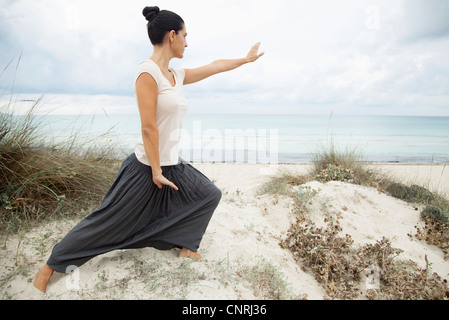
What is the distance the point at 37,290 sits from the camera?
2.47 metres

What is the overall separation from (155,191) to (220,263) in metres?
0.95

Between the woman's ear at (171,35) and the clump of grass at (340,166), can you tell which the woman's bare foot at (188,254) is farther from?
the clump of grass at (340,166)

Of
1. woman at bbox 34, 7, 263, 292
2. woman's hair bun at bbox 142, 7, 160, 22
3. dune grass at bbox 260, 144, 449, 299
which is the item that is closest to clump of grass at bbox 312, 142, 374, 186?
dune grass at bbox 260, 144, 449, 299

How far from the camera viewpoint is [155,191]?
8.77ft

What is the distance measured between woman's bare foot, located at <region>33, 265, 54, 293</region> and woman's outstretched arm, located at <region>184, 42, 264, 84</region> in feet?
7.04

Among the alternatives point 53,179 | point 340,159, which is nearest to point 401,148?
point 340,159

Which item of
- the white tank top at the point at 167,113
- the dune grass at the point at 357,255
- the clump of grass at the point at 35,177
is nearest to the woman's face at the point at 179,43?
the white tank top at the point at 167,113

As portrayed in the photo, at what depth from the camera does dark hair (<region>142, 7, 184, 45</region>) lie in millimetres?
2426

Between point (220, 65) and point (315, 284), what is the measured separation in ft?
8.33

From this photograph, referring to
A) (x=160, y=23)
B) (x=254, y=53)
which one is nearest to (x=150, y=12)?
(x=160, y=23)

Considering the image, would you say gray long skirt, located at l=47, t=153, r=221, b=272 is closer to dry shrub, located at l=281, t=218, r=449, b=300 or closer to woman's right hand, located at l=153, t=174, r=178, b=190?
woman's right hand, located at l=153, t=174, r=178, b=190

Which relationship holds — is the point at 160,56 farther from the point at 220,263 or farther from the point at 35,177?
the point at 35,177

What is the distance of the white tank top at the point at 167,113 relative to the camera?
231cm
